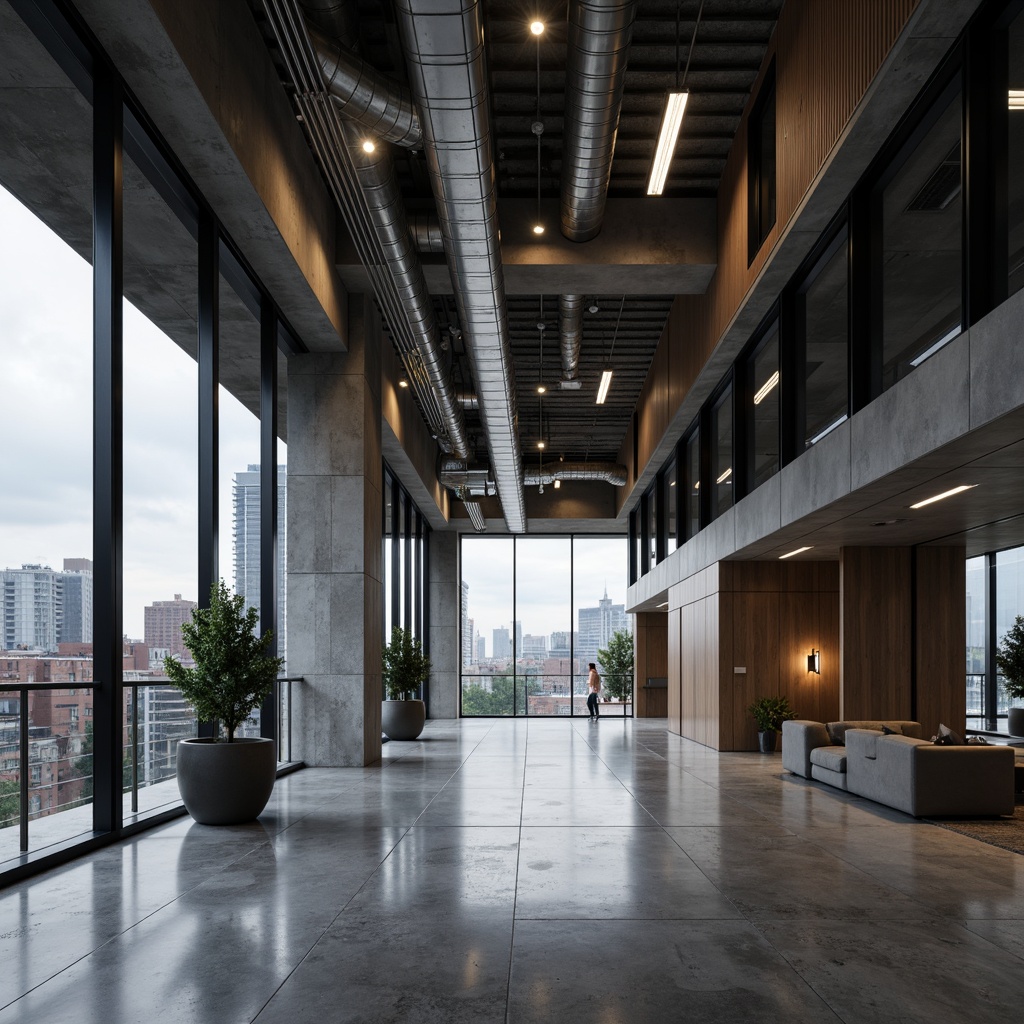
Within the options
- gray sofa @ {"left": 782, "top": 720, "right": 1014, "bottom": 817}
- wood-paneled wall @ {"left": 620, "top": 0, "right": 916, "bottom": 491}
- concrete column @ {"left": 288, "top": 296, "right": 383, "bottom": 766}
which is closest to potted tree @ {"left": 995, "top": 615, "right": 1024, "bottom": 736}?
wood-paneled wall @ {"left": 620, "top": 0, "right": 916, "bottom": 491}

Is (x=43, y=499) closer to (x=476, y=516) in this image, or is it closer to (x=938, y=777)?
(x=938, y=777)

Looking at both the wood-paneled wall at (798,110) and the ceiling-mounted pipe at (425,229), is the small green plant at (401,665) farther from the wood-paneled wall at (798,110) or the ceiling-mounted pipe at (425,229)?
the ceiling-mounted pipe at (425,229)

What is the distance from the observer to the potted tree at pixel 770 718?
14.3 metres

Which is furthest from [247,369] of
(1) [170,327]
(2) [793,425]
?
(2) [793,425]

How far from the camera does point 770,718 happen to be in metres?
14.3

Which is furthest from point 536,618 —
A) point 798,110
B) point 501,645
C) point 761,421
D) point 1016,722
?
point 798,110

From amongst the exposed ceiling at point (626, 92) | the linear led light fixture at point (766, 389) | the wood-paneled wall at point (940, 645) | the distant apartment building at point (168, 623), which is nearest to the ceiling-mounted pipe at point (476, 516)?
the exposed ceiling at point (626, 92)

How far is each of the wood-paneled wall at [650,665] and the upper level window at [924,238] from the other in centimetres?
1467

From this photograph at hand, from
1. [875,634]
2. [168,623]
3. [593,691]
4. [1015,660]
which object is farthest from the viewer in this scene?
[593,691]

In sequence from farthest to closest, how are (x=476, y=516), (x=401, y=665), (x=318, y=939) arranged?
(x=476, y=516) < (x=401, y=665) < (x=318, y=939)

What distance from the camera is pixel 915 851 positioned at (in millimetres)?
6828

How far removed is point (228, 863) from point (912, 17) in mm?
6665

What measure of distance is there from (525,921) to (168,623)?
4.77 meters

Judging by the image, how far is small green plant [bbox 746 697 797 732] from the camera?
564 inches
